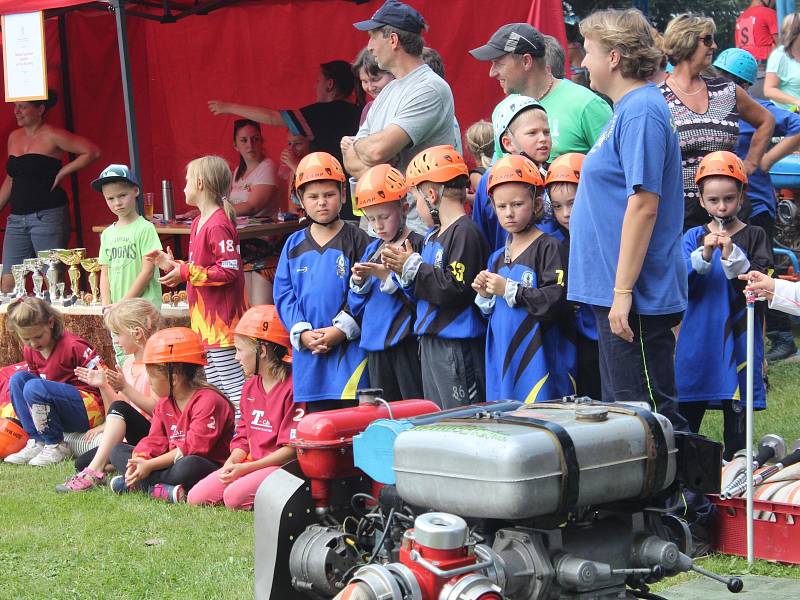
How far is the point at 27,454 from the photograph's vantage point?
7.46 metres

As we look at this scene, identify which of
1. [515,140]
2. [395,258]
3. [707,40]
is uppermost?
[707,40]

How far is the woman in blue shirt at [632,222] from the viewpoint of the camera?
13.8 feet

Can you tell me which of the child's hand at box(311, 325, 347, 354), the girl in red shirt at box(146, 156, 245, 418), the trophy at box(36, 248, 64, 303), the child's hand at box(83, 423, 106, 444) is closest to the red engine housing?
the child's hand at box(311, 325, 347, 354)

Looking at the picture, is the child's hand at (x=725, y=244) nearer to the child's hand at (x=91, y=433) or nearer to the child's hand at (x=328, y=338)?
the child's hand at (x=328, y=338)

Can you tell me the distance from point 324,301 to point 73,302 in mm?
3530

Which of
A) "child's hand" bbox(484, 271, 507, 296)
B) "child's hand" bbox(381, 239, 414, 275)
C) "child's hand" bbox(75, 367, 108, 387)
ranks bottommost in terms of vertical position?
"child's hand" bbox(75, 367, 108, 387)

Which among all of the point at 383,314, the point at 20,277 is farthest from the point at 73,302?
the point at 383,314

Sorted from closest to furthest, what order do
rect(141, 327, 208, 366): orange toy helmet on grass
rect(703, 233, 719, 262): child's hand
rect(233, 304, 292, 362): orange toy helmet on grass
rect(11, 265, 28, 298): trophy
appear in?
rect(703, 233, 719, 262): child's hand
rect(233, 304, 292, 362): orange toy helmet on grass
rect(141, 327, 208, 366): orange toy helmet on grass
rect(11, 265, 28, 298): trophy

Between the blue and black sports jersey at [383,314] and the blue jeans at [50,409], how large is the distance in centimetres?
259

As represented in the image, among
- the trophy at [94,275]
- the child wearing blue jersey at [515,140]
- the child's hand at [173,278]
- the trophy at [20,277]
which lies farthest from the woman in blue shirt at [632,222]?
the trophy at [20,277]

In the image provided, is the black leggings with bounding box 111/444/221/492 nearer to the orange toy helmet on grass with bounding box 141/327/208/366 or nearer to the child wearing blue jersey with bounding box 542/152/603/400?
the orange toy helmet on grass with bounding box 141/327/208/366

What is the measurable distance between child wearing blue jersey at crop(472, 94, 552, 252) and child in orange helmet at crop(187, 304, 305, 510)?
1232mm

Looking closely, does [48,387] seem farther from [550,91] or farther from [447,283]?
[550,91]

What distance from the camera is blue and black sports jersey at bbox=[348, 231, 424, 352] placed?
5609 mm
